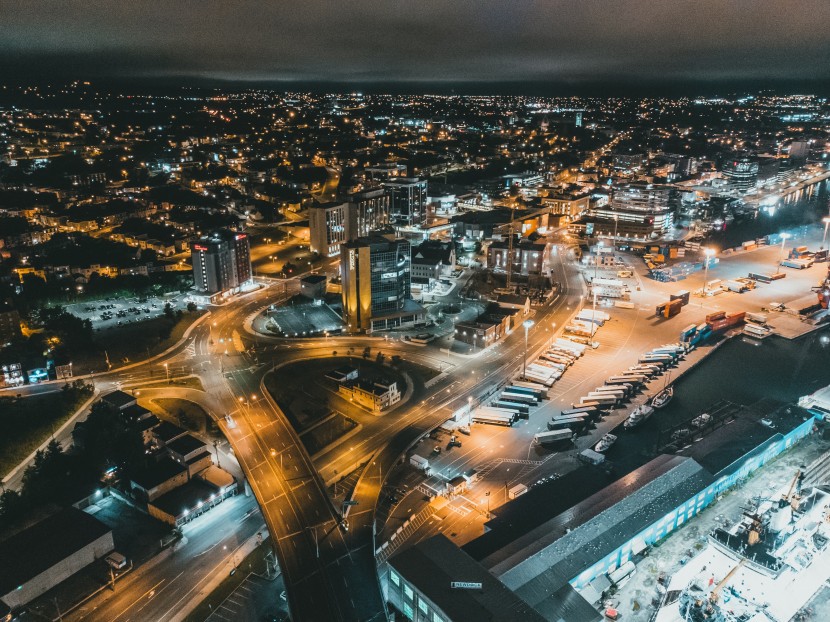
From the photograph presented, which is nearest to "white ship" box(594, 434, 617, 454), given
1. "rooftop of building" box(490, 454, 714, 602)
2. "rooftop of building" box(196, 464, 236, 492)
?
"rooftop of building" box(490, 454, 714, 602)

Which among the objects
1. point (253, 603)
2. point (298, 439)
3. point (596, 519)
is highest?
point (596, 519)

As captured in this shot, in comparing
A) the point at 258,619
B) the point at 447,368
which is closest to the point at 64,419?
the point at 258,619

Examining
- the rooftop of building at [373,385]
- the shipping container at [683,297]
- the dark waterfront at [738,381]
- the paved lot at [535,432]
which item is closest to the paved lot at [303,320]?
the rooftop of building at [373,385]

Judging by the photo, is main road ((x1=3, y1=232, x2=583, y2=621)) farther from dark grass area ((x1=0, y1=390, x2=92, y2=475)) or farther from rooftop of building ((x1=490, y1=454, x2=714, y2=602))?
rooftop of building ((x1=490, y1=454, x2=714, y2=602))

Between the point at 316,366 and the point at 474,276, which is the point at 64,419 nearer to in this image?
the point at 316,366

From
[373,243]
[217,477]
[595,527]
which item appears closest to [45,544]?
[217,477]

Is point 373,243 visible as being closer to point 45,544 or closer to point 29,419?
point 29,419
